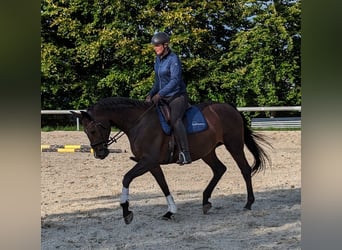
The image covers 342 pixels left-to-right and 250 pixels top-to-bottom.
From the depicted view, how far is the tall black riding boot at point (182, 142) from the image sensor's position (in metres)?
4.50

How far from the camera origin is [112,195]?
5816 mm

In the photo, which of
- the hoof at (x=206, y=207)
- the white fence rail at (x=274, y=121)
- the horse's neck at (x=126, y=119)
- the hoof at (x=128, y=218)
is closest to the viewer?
the hoof at (x=128, y=218)

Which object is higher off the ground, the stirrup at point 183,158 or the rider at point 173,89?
the rider at point 173,89

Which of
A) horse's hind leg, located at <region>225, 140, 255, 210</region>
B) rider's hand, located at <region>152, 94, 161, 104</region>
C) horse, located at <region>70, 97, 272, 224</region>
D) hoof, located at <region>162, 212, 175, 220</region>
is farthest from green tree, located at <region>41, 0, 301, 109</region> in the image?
hoof, located at <region>162, 212, 175, 220</region>

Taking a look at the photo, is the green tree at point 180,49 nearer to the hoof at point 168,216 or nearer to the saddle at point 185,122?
the saddle at point 185,122

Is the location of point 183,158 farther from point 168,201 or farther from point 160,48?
point 160,48

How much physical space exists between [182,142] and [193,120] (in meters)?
0.30

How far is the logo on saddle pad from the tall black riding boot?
103 mm

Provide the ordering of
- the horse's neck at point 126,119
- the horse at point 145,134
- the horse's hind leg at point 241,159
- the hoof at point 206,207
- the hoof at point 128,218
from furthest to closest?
the horse's hind leg at point 241,159 → the hoof at point 206,207 → the horse's neck at point 126,119 → the horse at point 145,134 → the hoof at point 128,218

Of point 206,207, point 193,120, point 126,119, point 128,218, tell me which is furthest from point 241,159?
point 128,218

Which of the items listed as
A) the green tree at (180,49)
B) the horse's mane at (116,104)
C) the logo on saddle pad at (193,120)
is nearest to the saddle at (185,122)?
the logo on saddle pad at (193,120)

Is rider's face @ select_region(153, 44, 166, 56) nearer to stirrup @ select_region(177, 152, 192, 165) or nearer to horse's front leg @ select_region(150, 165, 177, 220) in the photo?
stirrup @ select_region(177, 152, 192, 165)

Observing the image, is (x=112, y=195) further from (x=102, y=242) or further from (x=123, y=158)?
(x=123, y=158)
